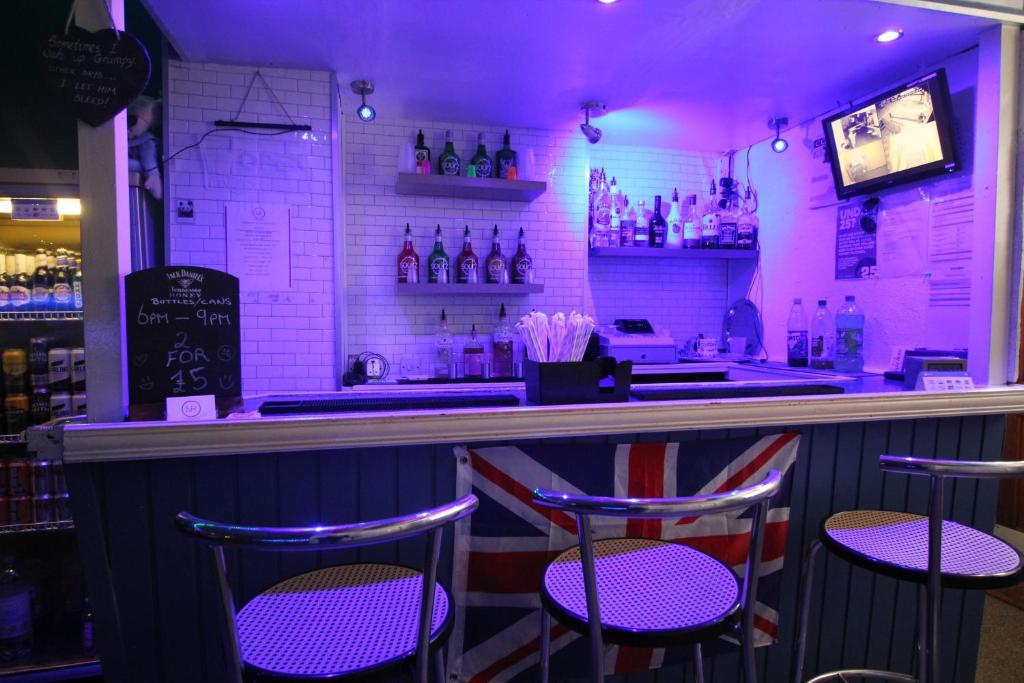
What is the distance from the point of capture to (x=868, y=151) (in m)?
2.81

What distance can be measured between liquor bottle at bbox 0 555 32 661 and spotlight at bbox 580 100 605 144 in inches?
139

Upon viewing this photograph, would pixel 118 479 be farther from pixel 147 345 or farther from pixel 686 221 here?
pixel 686 221

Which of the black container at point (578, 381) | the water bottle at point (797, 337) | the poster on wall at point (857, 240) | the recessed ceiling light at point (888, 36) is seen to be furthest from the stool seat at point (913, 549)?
the recessed ceiling light at point (888, 36)

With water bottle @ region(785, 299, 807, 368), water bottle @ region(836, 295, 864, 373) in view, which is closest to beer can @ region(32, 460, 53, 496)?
water bottle @ region(785, 299, 807, 368)

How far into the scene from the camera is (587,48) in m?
2.52

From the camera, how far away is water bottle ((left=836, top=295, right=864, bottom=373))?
2.98 meters

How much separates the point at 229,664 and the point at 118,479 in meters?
0.63

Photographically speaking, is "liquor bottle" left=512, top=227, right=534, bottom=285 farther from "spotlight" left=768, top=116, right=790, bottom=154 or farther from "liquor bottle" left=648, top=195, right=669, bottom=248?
"spotlight" left=768, top=116, right=790, bottom=154

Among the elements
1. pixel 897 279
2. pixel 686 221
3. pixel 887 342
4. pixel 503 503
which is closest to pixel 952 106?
pixel 897 279

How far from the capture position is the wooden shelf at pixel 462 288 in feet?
10.8

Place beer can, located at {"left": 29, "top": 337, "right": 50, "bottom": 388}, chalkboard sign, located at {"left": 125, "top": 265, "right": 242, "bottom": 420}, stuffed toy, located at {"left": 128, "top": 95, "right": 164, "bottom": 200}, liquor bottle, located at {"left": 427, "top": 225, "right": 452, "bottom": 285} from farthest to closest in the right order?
liquor bottle, located at {"left": 427, "top": 225, "right": 452, "bottom": 285} → stuffed toy, located at {"left": 128, "top": 95, "right": 164, "bottom": 200} → beer can, located at {"left": 29, "top": 337, "right": 50, "bottom": 388} → chalkboard sign, located at {"left": 125, "top": 265, "right": 242, "bottom": 420}

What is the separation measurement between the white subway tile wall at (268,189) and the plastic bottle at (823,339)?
2759mm

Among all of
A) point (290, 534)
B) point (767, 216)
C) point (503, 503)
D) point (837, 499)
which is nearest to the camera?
point (290, 534)

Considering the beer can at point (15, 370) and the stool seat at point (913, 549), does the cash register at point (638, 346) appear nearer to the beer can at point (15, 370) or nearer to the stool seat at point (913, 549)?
the stool seat at point (913, 549)
